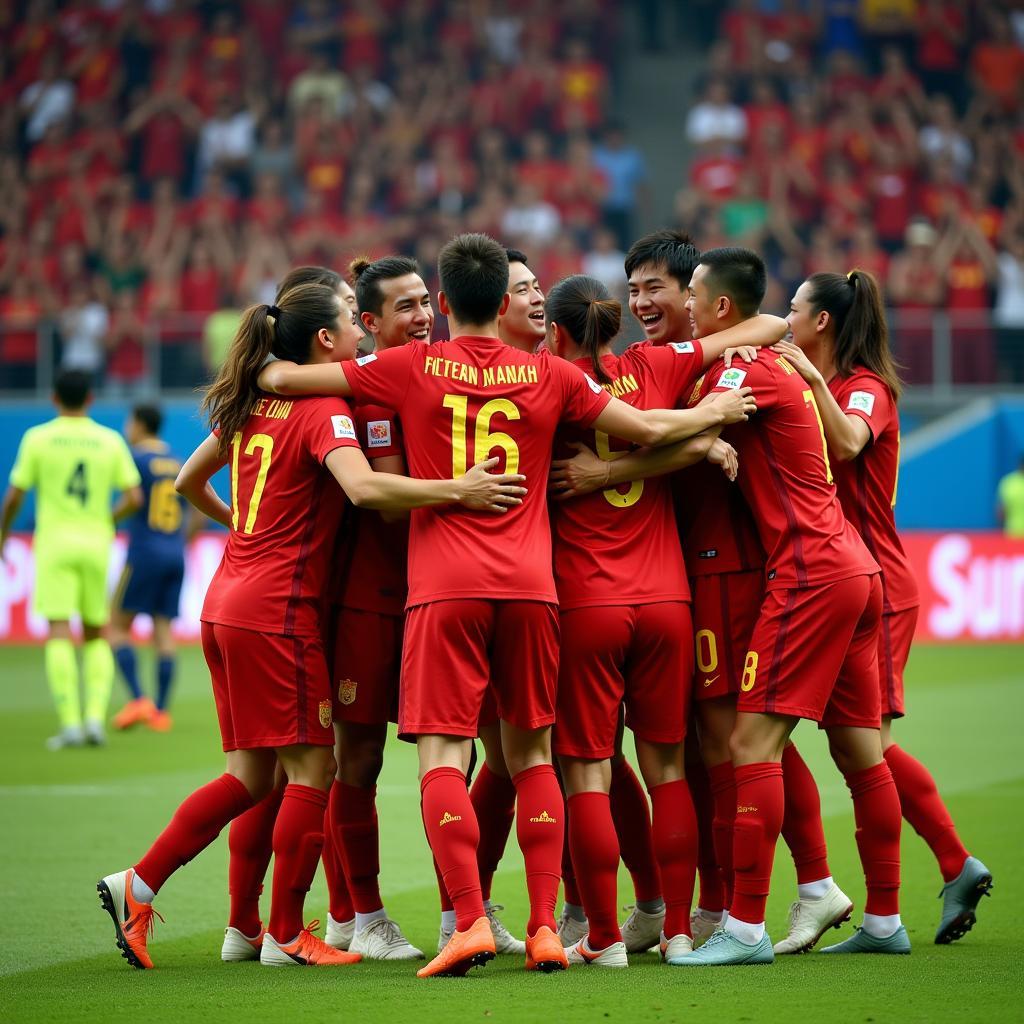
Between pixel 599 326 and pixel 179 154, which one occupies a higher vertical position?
pixel 179 154

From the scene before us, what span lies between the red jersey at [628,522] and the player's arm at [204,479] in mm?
1193

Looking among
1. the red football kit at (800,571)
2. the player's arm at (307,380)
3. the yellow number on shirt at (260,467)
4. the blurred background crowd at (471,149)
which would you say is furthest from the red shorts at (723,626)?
the blurred background crowd at (471,149)

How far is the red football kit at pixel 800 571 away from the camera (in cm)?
531

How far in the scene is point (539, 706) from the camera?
520 centimetres

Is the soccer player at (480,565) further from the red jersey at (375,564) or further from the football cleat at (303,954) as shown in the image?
the football cleat at (303,954)

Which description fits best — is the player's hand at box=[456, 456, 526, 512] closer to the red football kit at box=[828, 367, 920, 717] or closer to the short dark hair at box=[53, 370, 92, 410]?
the red football kit at box=[828, 367, 920, 717]

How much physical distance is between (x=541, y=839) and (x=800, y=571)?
3.89 ft

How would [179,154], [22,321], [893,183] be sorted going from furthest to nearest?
[179,154] < [893,183] < [22,321]

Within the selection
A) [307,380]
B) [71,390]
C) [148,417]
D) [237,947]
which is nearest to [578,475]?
[307,380]

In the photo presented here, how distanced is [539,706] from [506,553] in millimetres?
488

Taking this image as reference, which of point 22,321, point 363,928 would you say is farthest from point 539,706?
point 22,321

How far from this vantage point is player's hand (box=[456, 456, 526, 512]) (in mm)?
5184

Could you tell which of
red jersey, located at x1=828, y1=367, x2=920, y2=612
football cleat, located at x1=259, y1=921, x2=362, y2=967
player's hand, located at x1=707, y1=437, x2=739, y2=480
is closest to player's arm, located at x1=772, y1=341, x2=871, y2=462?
red jersey, located at x1=828, y1=367, x2=920, y2=612

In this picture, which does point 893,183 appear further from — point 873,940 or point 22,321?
point 873,940
